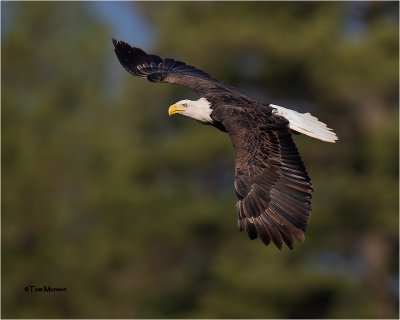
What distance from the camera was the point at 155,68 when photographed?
13609 millimetres

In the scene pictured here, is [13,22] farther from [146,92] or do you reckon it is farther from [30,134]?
[146,92]

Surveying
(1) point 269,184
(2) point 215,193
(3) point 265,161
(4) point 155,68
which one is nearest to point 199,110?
(3) point 265,161

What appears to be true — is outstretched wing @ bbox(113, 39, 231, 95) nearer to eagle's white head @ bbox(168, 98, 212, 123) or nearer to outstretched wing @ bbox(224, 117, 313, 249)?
eagle's white head @ bbox(168, 98, 212, 123)

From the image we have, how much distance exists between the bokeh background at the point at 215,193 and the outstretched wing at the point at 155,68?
10.0 meters

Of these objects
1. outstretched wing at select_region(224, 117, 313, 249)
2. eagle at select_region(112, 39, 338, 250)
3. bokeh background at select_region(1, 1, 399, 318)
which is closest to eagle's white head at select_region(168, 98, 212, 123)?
eagle at select_region(112, 39, 338, 250)

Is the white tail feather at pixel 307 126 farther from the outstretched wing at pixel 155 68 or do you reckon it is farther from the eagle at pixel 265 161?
the outstretched wing at pixel 155 68

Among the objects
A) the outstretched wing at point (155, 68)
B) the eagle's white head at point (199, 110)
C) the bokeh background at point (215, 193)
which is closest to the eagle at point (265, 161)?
the eagle's white head at point (199, 110)

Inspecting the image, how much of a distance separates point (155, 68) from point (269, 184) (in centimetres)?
346

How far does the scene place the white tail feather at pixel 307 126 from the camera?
11.6 meters

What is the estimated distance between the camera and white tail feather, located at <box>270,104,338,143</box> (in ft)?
38.0

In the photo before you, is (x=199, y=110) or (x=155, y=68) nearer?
(x=199, y=110)

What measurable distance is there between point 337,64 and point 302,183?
15.0m

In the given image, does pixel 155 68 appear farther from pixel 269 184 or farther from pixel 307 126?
pixel 269 184

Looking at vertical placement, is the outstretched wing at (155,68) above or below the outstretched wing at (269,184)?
above
